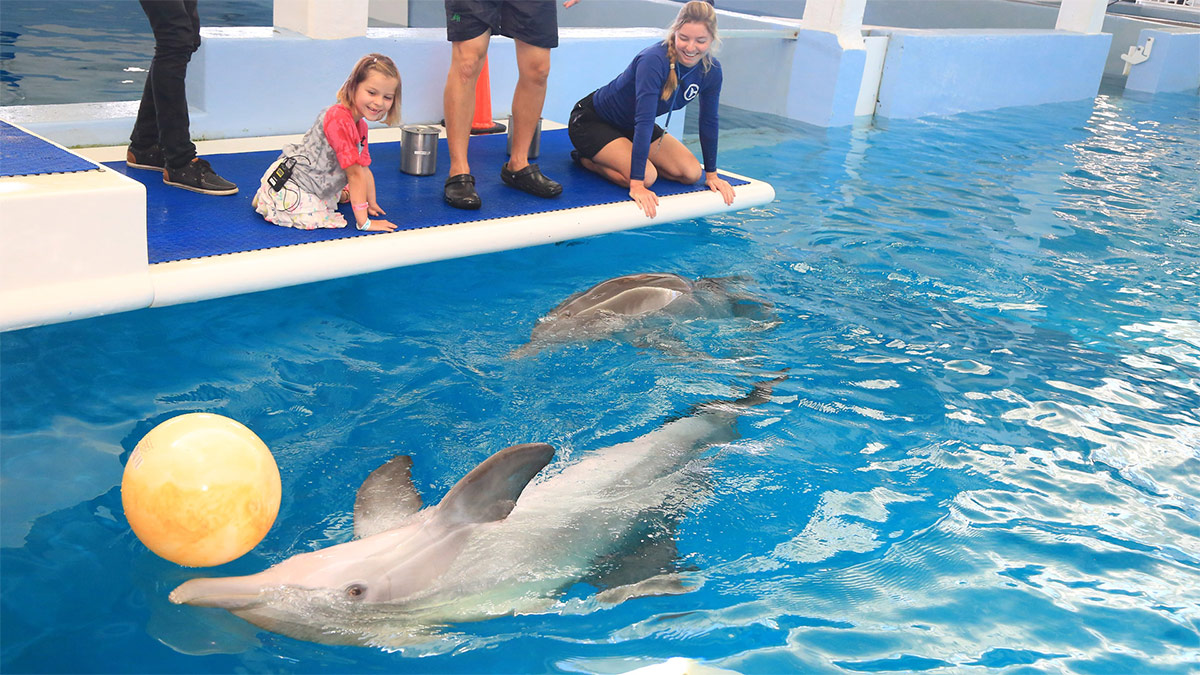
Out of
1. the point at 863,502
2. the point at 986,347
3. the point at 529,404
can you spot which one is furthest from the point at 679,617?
the point at 986,347

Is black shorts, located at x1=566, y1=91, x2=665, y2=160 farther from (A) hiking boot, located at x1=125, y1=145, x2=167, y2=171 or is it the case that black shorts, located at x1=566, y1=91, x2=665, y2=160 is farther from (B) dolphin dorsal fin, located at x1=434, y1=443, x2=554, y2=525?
(B) dolphin dorsal fin, located at x1=434, y1=443, x2=554, y2=525

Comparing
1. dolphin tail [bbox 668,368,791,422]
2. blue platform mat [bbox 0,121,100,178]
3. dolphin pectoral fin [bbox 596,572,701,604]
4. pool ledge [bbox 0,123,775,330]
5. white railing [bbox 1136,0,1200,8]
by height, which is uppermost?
white railing [bbox 1136,0,1200,8]

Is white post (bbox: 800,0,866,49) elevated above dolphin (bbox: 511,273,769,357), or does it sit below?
above

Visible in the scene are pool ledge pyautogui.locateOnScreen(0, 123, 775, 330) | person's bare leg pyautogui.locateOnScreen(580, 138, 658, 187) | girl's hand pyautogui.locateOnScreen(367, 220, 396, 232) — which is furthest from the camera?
person's bare leg pyautogui.locateOnScreen(580, 138, 658, 187)

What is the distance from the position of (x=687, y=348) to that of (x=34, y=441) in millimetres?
2736

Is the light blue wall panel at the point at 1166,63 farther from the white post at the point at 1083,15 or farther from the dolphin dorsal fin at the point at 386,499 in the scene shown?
the dolphin dorsal fin at the point at 386,499

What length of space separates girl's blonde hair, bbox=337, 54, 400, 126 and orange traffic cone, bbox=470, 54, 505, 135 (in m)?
2.54

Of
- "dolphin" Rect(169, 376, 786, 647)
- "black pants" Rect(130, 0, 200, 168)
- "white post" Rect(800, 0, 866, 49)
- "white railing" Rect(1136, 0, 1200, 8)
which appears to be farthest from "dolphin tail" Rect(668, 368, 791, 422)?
"white railing" Rect(1136, 0, 1200, 8)

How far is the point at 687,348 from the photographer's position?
4.55 meters

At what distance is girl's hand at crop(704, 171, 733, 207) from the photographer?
609 cm

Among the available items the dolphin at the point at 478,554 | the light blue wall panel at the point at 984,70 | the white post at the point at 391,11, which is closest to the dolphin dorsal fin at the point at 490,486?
the dolphin at the point at 478,554

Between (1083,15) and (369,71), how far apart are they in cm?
1407

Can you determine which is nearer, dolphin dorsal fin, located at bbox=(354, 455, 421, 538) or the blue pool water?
the blue pool water

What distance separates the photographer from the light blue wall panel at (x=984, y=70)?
11328 mm
